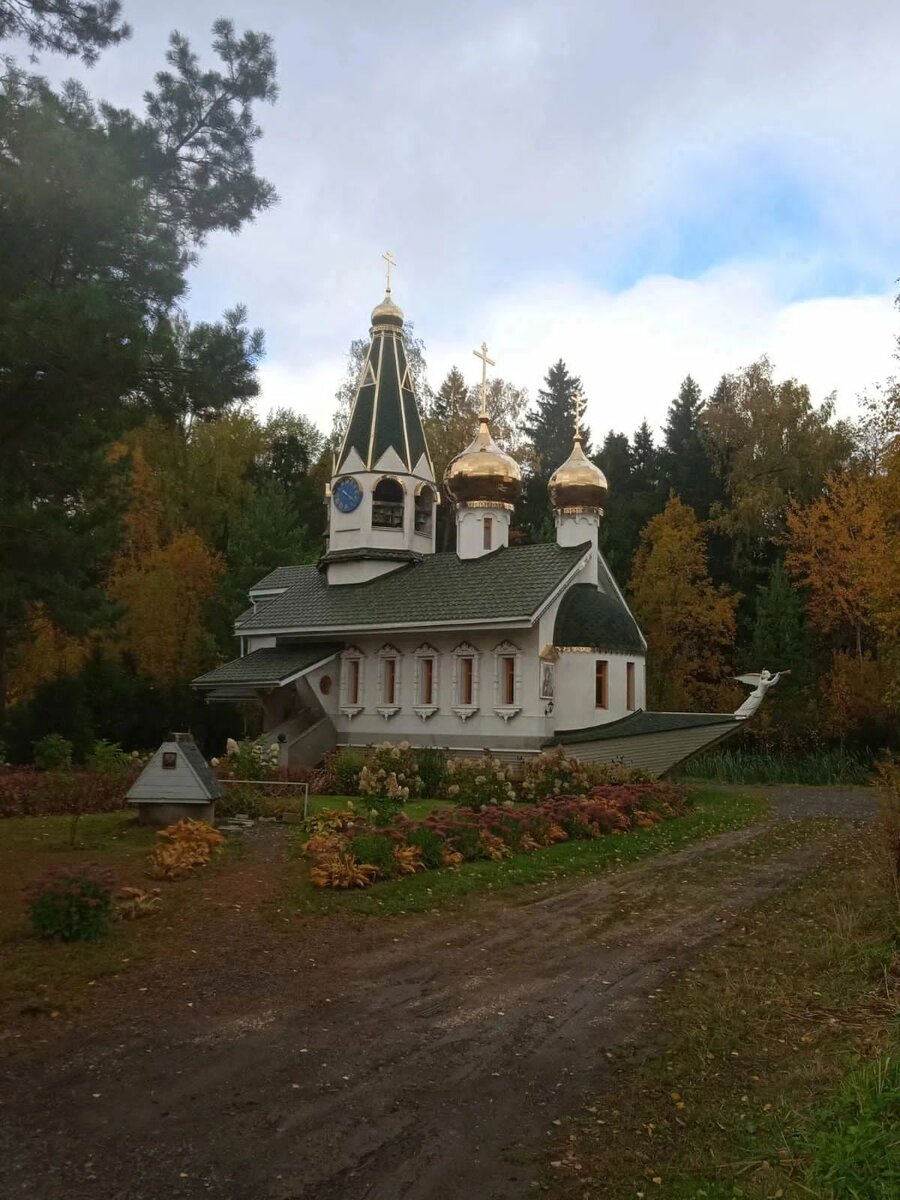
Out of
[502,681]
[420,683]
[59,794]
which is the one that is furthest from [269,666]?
[59,794]

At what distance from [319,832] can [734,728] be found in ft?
38.4

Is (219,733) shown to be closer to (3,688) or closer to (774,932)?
(3,688)

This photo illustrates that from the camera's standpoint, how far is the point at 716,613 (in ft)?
119

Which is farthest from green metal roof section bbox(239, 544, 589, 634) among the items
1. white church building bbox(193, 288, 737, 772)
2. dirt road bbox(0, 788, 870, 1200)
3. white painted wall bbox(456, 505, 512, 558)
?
dirt road bbox(0, 788, 870, 1200)

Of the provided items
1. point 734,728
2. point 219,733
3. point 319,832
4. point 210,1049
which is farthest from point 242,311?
point 219,733

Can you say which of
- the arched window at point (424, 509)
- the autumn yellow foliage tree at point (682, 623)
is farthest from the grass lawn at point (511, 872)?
the autumn yellow foliage tree at point (682, 623)

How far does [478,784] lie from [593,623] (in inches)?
307

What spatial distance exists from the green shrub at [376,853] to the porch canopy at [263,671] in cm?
1393

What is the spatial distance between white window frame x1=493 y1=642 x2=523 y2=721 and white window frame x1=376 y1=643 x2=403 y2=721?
2.89 metres

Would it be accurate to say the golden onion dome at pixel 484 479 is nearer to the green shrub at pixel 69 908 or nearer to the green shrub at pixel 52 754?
the green shrub at pixel 52 754

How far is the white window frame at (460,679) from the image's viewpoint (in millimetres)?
24266

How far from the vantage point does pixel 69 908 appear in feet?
28.2

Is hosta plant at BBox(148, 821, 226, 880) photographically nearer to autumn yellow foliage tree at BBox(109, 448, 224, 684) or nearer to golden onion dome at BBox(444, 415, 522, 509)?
golden onion dome at BBox(444, 415, 522, 509)

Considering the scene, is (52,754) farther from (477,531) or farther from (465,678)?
(477,531)
